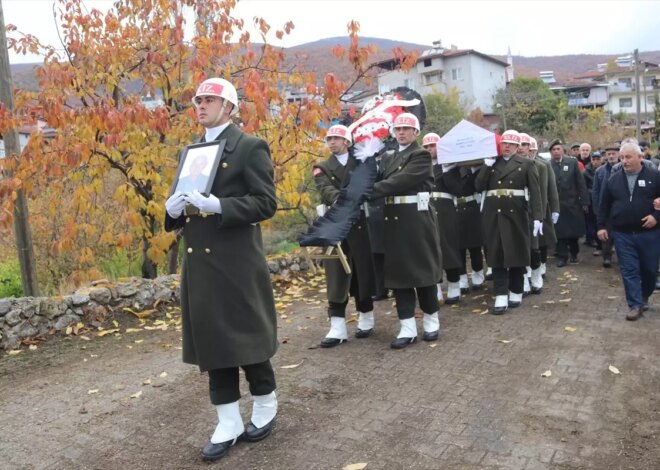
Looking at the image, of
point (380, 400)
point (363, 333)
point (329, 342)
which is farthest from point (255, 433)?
point (363, 333)

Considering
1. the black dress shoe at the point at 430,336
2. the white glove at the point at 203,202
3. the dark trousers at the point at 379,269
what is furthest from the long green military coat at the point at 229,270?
the black dress shoe at the point at 430,336

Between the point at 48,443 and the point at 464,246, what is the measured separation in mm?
5851

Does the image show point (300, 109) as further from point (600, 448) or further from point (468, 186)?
point (600, 448)

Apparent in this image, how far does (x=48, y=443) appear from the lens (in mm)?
4090

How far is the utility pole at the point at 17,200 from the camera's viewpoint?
698 centimetres

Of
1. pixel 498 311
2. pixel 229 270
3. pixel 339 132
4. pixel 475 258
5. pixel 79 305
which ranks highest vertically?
pixel 339 132

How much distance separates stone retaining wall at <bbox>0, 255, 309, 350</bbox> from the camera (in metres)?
6.36

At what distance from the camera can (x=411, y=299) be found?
582 centimetres

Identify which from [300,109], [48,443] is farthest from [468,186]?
[48,443]

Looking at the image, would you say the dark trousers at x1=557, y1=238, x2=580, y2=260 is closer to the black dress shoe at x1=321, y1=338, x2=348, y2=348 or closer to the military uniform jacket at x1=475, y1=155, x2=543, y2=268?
the military uniform jacket at x1=475, y1=155, x2=543, y2=268

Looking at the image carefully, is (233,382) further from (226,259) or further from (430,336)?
(430,336)

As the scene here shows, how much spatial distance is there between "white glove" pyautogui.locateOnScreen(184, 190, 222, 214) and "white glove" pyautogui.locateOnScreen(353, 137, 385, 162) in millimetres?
2713

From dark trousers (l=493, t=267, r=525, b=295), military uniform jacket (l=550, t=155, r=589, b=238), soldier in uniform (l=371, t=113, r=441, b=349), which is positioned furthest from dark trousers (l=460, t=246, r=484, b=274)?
soldier in uniform (l=371, t=113, r=441, b=349)

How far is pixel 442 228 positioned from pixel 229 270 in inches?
190
